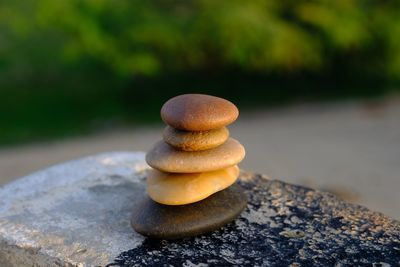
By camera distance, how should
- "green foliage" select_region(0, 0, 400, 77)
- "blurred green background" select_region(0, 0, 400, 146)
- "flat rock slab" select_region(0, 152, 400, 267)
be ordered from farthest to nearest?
"blurred green background" select_region(0, 0, 400, 146), "green foliage" select_region(0, 0, 400, 77), "flat rock slab" select_region(0, 152, 400, 267)

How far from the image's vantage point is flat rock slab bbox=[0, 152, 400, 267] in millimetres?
1669

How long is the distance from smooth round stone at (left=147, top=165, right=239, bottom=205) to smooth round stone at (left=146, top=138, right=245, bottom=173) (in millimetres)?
49

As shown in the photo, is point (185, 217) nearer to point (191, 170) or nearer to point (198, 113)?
point (191, 170)

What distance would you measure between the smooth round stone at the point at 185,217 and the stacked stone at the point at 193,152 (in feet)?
0.15

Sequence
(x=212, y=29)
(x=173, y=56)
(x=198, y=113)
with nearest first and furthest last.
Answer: (x=198, y=113)
(x=212, y=29)
(x=173, y=56)

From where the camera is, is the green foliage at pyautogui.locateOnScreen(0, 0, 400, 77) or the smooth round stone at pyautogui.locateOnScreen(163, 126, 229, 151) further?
the green foliage at pyautogui.locateOnScreen(0, 0, 400, 77)

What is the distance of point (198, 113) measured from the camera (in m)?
1.71

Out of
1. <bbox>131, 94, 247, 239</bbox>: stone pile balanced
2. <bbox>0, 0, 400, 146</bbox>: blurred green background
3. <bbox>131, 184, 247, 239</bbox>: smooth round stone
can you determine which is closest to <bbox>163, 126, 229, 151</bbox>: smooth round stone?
<bbox>131, 94, 247, 239</bbox>: stone pile balanced

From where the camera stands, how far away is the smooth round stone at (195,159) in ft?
5.65

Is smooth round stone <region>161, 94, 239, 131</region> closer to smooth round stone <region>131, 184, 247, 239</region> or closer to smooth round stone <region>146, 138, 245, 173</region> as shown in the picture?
smooth round stone <region>146, 138, 245, 173</region>

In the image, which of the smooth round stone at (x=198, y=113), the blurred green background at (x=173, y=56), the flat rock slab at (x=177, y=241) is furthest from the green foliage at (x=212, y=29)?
the smooth round stone at (x=198, y=113)

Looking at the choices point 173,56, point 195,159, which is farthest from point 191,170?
point 173,56

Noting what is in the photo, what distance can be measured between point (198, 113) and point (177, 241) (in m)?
0.36

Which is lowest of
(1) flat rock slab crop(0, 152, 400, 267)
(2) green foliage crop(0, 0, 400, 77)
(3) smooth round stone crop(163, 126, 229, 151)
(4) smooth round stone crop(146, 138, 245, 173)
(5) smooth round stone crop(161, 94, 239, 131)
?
(1) flat rock slab crop(0, 152, 400, 267)
